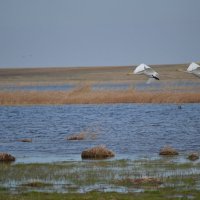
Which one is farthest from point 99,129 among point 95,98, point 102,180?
point 102,180

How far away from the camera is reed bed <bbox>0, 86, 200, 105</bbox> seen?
45.2 m

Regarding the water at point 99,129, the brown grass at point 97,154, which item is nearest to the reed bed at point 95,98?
the water at point 99,129

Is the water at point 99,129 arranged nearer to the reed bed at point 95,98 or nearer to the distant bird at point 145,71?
the reed bed at point 95,98

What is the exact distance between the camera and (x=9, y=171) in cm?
1841

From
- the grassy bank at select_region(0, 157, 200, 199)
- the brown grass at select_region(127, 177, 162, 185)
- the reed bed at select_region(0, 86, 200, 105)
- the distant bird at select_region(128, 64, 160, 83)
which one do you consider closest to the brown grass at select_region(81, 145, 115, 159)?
the grassy bank at select_region(0, 157, 200, 199)

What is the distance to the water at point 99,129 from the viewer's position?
24.8 metres

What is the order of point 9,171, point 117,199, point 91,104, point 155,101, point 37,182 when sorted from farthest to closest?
1. point 91,104
2. point 155,101
3. point 9,171
4. point 37,182
5. point 117,199

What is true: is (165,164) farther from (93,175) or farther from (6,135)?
(6,135)

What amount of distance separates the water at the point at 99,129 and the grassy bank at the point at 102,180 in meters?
2.66

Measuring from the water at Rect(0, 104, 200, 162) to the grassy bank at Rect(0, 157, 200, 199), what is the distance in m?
2.66

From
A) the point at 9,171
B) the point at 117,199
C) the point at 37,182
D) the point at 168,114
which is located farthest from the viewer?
the point at 168,114

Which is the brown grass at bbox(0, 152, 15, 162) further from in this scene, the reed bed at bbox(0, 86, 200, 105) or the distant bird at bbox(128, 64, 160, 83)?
the reed bed at bbox(0, 86, 200, 105)

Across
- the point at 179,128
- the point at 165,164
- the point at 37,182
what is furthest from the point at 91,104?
the point at 37,182

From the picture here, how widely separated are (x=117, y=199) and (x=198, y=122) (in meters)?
22.3
